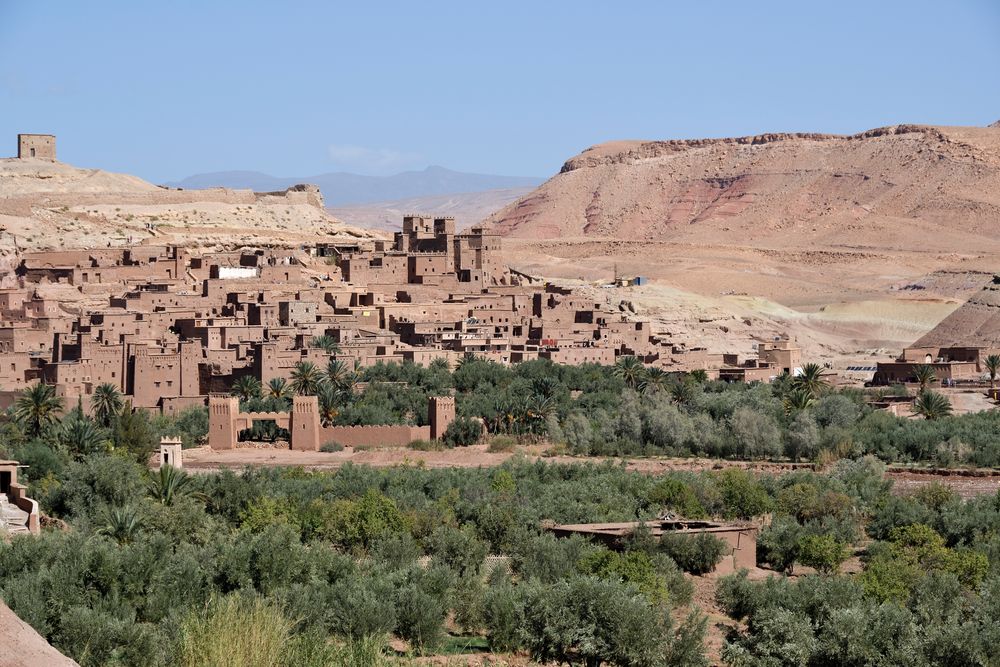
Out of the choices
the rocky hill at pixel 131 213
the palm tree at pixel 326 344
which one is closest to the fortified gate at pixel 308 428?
the palm tree at pixel 326 344

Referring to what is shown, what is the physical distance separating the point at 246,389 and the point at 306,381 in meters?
1.46

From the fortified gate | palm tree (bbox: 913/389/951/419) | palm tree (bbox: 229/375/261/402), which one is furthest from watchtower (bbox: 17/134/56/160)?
palm tree (bbox: 913/389/951/419)

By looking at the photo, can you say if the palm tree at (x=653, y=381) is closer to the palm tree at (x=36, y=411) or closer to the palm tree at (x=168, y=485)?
the palm tree at (x=36, y=411)

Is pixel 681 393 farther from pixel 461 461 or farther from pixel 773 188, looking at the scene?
pixel 773 188

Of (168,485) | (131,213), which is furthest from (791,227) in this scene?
(168,485)

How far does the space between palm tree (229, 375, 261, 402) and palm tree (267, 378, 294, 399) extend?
1.02ft

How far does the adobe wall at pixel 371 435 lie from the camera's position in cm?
4394

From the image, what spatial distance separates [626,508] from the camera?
32500 millimetres

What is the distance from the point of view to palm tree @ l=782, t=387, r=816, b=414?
46562mm

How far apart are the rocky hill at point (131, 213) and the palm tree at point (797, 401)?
2670 centimetres

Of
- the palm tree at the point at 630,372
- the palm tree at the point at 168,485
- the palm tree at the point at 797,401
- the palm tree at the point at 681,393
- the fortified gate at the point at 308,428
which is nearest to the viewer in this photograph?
the palm tree at the point at 168,485

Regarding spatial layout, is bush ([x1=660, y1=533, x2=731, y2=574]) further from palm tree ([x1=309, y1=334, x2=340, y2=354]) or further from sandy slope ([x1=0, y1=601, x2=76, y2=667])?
palm tree ([x1=309, y1=334, x2=340, y2=354])

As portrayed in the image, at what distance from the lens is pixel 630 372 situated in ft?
169

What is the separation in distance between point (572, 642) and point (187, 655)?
16.8 ft
